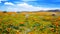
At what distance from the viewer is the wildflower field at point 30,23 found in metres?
2.45

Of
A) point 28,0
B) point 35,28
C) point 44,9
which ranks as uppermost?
point 28,0

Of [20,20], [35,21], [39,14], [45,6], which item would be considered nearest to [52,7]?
[45,6]

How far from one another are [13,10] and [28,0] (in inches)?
15.3

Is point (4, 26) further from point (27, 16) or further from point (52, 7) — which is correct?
point (52, 7)

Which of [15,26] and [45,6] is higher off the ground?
[45,6]

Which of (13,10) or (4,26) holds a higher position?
(13,10)

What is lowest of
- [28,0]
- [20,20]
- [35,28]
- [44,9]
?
[35,28]

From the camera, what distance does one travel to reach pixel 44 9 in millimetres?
2586

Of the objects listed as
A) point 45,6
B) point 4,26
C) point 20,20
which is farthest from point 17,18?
point 45,6

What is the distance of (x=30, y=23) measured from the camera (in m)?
2.51

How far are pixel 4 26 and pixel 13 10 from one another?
388 millimetres

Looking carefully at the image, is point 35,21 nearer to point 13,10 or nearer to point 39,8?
point 39,8

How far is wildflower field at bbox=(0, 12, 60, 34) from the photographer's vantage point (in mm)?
2451

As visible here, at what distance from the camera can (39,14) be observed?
8.45 feet
